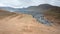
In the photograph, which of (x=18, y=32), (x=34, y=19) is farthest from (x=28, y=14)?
(x=18, y=32)

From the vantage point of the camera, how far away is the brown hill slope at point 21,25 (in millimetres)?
1085

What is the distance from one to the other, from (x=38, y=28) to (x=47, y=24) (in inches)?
5.0

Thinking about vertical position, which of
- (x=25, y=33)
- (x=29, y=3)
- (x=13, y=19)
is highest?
(x=29, y=3)

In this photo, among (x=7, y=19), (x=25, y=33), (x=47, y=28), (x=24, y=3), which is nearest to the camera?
(x=25, y=33)

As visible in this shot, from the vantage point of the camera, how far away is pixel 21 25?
1.19 metres

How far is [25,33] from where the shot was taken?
105 cm

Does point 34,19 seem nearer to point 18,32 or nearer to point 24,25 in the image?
point 24,25

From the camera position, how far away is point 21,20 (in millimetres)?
1296

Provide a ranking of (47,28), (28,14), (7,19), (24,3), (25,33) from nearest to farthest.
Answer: (25,33) < (47,28) < (7,19) < (28,14) < (24,3)

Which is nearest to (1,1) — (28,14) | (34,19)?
(28,14)

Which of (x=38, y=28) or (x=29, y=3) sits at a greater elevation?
(x=29, y=3)

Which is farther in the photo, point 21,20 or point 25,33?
point 21,20

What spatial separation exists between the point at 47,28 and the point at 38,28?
0.29ft

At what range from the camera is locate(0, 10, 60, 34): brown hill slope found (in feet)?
3.56
